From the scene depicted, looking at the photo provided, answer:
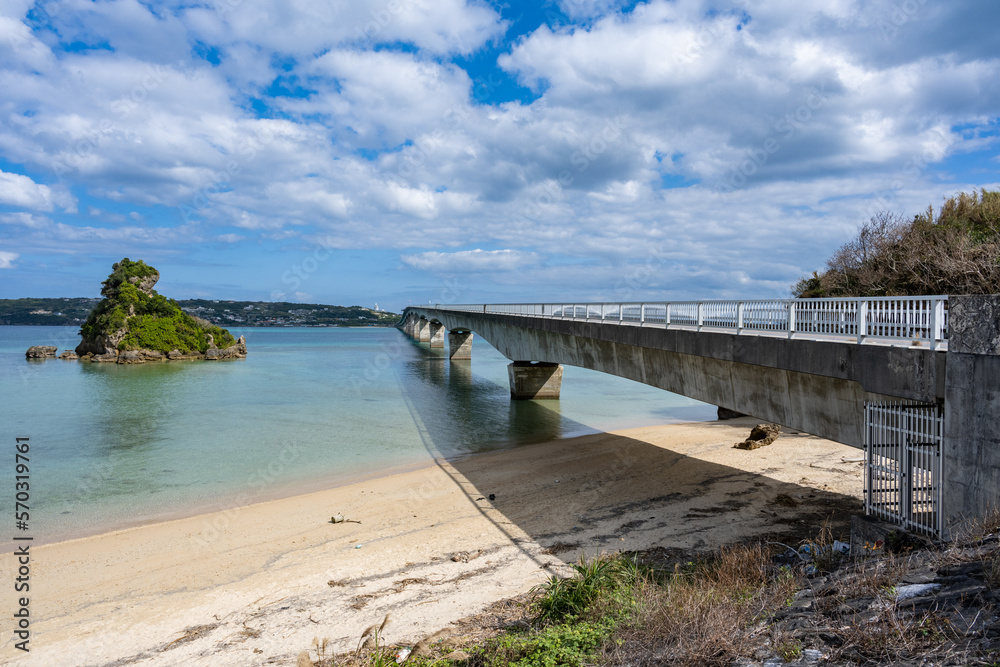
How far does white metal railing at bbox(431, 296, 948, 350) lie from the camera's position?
777cm

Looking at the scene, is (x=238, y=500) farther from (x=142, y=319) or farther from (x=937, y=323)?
(x=142, y=319)

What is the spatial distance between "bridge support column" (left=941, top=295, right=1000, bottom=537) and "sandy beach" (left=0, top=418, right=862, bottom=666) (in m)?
3.27

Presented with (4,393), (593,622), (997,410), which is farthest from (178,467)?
(4,393)

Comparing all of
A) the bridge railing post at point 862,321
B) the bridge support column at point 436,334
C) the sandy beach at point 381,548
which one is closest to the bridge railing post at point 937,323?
the bridge railing post at point 862,321

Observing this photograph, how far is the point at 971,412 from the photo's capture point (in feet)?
21.8

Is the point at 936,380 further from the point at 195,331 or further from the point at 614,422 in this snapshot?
the point at 195,331

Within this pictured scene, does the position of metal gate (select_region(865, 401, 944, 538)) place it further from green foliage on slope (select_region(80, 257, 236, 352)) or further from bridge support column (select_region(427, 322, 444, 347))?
bridge support column (select_region(427, 322, 444, 347))

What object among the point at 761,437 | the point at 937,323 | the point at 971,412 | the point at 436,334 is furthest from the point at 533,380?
the point at 436,334

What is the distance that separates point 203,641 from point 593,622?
5.18m

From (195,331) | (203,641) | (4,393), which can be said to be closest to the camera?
(203,641)

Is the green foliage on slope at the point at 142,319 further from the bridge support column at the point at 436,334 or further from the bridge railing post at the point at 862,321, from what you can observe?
the bridge railing post at the point at 862,321

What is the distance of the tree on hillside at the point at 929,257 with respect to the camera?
750 inches

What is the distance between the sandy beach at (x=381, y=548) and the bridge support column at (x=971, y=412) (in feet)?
10.7

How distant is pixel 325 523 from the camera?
11898mm
